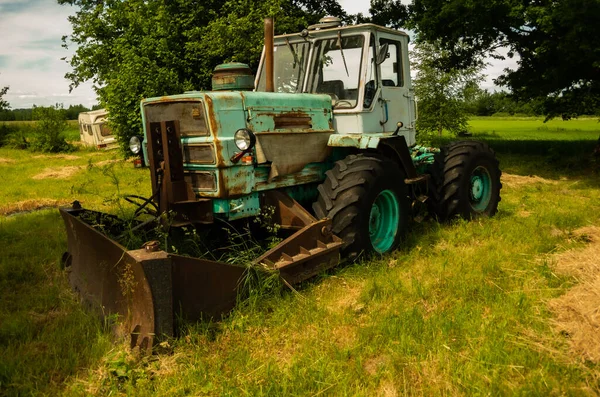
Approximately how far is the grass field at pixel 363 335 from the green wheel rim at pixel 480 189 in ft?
3.44

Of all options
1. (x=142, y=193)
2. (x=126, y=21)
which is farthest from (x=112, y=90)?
(x=142, y=193)

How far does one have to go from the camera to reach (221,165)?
4375 mm

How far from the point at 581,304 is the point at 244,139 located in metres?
2.89

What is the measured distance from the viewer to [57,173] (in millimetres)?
14422

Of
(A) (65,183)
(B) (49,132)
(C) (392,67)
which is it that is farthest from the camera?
(B) (49,132)

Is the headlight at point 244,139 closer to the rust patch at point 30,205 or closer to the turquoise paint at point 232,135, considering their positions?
the turquoise paint at point 232,135

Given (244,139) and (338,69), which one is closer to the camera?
(244,139)

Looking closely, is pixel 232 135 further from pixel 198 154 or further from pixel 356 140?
pixel 356 140

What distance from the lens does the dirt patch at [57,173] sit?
13.9 m

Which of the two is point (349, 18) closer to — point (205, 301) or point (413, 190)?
point (413, 190)

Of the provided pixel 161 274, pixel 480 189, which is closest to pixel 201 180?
pixel 161 274

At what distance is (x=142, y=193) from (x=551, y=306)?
25.7ft

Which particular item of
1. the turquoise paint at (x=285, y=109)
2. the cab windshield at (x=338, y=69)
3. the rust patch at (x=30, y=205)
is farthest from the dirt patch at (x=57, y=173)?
the turquoise paint at (x=285, y=109)

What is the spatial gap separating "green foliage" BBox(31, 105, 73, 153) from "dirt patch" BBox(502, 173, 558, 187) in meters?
19.8
